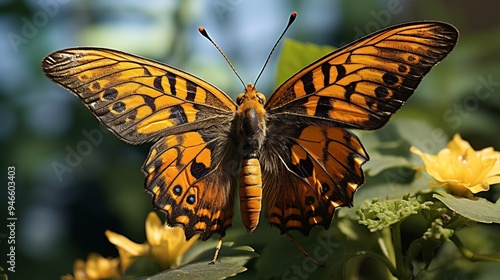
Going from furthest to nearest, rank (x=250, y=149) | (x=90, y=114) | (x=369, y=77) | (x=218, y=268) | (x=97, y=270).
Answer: (x=90, y=114)
(x=97, y=270)
(x=250, y=149)
(x=369, y=77)
(x=218, y=268)

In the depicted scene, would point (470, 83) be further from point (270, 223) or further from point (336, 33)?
point (270, 223)

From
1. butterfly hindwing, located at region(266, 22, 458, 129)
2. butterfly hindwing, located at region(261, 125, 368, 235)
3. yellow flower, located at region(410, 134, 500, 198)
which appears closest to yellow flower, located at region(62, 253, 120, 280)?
butterfly hindwing, located at region(261, 125, 368, 235)

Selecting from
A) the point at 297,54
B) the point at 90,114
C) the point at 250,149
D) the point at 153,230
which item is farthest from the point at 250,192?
the point at 90,114

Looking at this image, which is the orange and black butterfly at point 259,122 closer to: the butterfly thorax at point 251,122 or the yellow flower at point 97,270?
the butterfly thorax at point 251,122

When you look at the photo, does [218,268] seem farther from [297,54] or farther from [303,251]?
[297,54]

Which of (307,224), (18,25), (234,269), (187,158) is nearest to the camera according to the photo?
(234,269)

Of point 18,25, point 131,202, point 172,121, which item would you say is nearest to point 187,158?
point 172,121

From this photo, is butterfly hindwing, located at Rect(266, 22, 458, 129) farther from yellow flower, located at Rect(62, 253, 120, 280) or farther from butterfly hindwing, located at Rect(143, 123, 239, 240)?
yellow flower, located at Rect(62, 253, 120, 280)
